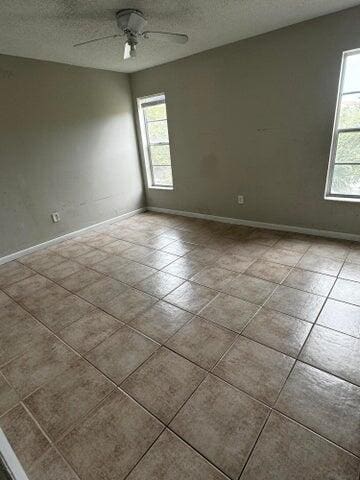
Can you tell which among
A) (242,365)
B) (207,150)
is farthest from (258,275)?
(207,150)

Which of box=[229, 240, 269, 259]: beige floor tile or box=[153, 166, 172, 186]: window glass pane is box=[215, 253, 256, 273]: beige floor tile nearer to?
box=[229, 240, 269, 259]: beige floor tile

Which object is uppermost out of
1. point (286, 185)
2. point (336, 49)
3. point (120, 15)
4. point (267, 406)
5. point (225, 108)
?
point (120, 15)

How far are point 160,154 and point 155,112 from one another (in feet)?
2.28

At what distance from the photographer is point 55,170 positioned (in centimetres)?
380

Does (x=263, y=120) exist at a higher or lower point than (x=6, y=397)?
higher

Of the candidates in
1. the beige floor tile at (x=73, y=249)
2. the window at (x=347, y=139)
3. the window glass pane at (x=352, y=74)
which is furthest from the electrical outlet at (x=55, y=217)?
the window glass pane at (x=352, y=74)

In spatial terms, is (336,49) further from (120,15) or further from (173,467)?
(173,467)

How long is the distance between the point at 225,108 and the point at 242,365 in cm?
330

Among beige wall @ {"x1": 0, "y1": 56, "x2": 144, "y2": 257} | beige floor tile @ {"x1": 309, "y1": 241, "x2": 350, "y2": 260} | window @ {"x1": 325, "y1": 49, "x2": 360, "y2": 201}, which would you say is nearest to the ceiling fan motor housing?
beige wall @ {"x1": 0, "y1": 56, "x2": 144, "y2": 257}

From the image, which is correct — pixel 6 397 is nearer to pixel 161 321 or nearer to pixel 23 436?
pixel 23 436

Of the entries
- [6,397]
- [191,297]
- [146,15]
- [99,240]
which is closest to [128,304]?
[191,297]

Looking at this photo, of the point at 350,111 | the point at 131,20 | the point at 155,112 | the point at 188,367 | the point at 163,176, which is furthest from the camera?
the point at 163,176

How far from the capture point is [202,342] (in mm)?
1892

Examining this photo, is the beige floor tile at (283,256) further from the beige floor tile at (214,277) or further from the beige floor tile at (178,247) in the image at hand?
the beige floor tile at (178,247)
